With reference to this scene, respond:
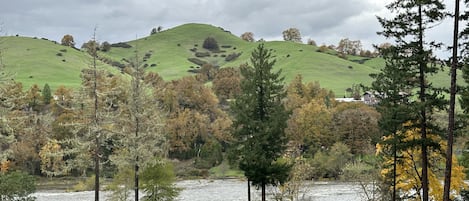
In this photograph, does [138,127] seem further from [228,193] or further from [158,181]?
[228,193]

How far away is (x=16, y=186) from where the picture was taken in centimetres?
4122

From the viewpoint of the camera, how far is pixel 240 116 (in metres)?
41.8

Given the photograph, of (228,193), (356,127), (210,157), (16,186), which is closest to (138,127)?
(16,186)

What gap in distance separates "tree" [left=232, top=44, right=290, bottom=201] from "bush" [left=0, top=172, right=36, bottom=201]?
1702 cm

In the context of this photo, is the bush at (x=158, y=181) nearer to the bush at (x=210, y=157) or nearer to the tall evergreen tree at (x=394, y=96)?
the tall evergreen tree at (x=394, y=96)

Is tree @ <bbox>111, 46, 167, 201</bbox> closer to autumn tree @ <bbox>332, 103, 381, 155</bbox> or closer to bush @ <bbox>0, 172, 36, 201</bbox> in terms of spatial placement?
bush @ <bbox>0, 172, 36, 201</bbox>

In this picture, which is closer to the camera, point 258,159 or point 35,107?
point 258,159

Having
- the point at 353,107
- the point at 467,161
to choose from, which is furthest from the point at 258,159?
the point at 353,107

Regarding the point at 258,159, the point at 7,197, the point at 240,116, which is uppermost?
the point at 240,116

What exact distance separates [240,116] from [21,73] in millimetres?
157270

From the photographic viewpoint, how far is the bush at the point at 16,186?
1569 inches

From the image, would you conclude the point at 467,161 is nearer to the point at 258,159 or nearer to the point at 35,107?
the point at 258,159

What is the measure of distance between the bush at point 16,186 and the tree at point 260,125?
17024 millimetres

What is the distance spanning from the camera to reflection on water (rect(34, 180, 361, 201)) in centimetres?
6184
